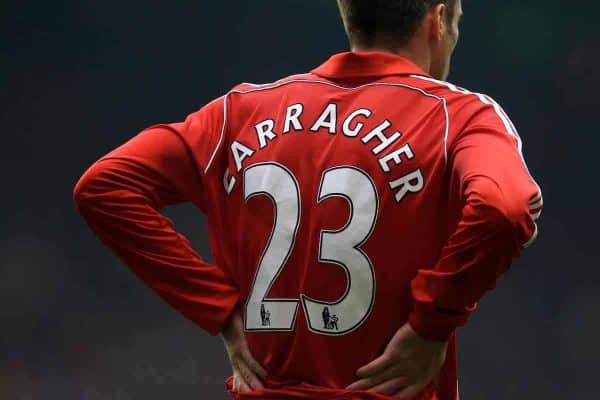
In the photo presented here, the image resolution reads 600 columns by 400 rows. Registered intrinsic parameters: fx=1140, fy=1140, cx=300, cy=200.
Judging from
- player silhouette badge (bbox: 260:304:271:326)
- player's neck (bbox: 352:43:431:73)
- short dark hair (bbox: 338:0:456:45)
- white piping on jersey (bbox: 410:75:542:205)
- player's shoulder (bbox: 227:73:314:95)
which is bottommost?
player silhouette badge (bbox: 260:304:271:326)

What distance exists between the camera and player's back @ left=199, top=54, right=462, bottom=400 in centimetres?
138

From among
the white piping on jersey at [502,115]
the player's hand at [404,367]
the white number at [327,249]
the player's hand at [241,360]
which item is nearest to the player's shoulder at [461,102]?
the white piping on jersey at [502,115]

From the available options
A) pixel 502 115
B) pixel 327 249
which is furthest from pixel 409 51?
pixel 327 249

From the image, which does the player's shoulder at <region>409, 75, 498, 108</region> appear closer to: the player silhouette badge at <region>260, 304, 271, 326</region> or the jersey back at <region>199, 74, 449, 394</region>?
the jersey back at <region>199, 74, 449, 394</region>

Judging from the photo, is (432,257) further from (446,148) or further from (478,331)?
(478,331)

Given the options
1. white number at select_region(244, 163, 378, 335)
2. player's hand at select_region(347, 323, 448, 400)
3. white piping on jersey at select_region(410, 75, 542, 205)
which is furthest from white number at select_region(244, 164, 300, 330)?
white piping on jersey at select_region(410, 75, 542, 205)

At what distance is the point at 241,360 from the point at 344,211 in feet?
0.85

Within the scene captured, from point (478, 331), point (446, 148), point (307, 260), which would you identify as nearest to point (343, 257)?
point (307, 260)

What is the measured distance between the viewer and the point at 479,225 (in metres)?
1.27

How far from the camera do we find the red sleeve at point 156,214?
151cm

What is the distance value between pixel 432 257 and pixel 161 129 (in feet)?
1.37

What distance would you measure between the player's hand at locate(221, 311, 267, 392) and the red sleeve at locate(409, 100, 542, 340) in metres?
0.24

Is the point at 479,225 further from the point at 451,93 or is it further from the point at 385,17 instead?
the point at 385,17

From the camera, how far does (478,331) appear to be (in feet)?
12.1
